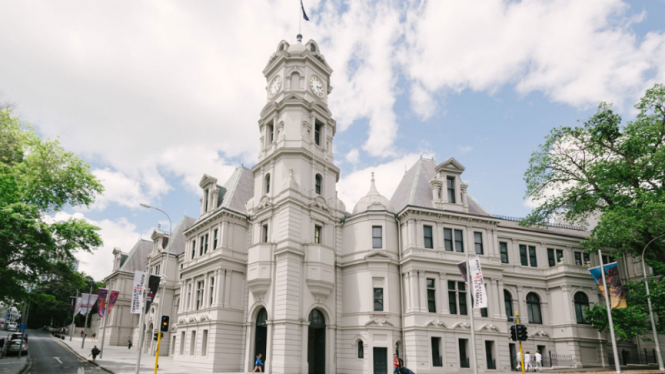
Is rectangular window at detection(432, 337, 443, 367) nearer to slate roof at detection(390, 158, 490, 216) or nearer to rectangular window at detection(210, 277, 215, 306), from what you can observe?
slate roof at detection(390, 158, 490, 216)

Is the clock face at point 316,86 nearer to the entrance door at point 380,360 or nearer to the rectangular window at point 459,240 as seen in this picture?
the rectangular window at point 459,240

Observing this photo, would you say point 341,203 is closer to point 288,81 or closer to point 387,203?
point 387,203

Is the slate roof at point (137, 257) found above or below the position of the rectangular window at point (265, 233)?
above

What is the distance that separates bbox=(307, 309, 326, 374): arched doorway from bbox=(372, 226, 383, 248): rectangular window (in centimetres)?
746

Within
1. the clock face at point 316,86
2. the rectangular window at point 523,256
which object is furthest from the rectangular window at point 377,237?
the clock face at point 316,86

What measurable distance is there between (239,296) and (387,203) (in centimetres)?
1556

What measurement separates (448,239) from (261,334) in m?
17.8

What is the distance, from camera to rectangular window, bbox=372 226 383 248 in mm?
36250

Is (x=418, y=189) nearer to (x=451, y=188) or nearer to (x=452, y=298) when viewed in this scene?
(x=451, y=188)

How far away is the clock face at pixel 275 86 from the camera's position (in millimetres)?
42025

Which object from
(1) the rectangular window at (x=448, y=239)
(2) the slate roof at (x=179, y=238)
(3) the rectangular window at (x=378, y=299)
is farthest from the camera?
(2) the slate roof at (x=179, y=238)

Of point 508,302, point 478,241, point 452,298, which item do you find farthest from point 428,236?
point 508,302

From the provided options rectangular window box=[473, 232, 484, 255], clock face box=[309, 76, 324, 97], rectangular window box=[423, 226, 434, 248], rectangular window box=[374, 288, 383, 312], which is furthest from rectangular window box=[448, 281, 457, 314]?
clock face box=[309, 76, 324, 97]

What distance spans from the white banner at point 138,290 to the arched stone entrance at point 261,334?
9.33 meters
